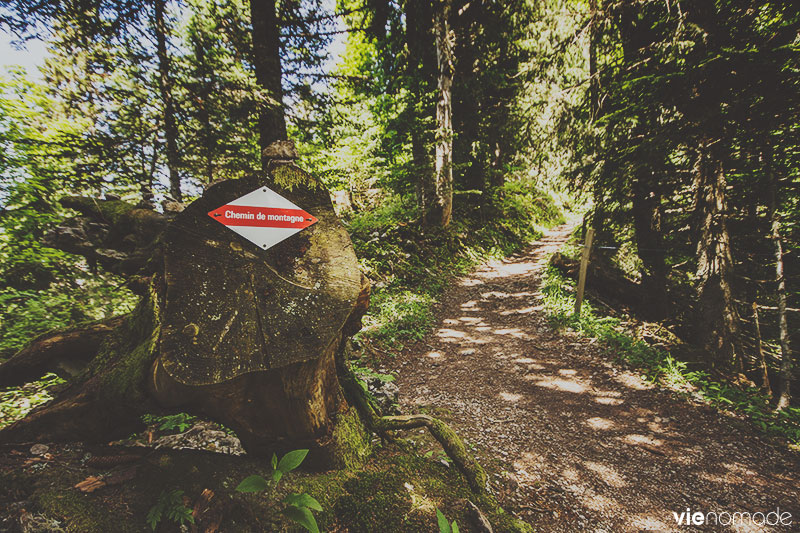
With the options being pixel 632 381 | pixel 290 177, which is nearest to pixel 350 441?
pixel 290 177

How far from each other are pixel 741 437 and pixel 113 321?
7.49m

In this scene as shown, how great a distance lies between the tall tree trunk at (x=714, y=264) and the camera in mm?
5242

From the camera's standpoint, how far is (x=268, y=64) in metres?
5.38

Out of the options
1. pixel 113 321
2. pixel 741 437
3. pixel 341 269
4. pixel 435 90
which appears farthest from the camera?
pixel 435 90

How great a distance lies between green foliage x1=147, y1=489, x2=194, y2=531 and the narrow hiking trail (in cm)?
266

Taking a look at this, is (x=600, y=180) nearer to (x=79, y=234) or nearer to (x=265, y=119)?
(x=265, y=119)

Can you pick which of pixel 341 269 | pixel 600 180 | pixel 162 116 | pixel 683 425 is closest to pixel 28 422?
pixel 341 269

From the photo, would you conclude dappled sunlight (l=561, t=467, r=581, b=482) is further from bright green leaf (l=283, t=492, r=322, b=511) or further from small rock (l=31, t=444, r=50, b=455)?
small rock (l=31, t=444, r=50, b=455)

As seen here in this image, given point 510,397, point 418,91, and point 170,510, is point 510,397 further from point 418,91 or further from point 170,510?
point 418,91

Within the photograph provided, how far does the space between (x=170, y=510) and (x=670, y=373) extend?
21.9ft

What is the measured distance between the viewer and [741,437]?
12.6 ft

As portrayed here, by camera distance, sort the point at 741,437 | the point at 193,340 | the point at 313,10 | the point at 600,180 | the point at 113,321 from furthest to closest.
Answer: the point at 600,180 < the point at 313,10 < the point at 741,437 < the point at 113,321 < the point at 193,340

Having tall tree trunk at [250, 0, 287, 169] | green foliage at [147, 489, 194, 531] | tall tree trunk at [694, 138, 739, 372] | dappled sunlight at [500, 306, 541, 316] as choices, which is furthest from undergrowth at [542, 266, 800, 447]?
tall tree trunk at [250, 0, 287, 169]

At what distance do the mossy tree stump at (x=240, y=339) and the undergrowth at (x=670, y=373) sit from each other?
5565mm
